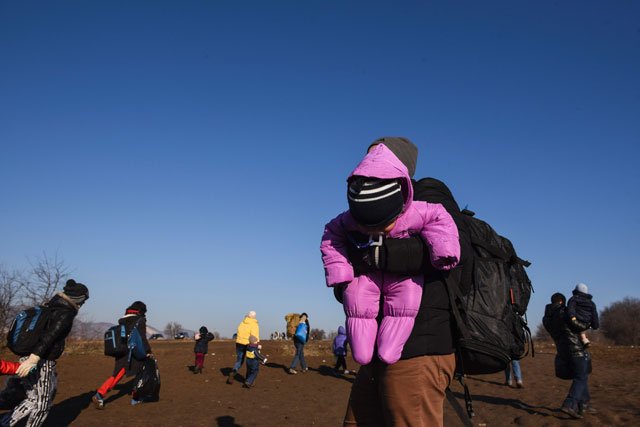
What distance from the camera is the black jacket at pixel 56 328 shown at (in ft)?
18.9

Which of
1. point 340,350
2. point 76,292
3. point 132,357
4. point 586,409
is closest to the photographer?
point 76,292

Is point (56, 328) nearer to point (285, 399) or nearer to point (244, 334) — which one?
point (285, 399)

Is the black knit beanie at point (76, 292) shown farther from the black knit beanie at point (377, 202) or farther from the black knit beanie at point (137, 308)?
the black knit beanie at point (377, 202)

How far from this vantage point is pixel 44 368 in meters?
A: 5.87

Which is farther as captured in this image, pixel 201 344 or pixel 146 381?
pixel 201 344

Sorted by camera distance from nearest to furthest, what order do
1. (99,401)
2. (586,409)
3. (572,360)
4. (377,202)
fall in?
(377,202) → (572,360) → (586,409) → (99,401)

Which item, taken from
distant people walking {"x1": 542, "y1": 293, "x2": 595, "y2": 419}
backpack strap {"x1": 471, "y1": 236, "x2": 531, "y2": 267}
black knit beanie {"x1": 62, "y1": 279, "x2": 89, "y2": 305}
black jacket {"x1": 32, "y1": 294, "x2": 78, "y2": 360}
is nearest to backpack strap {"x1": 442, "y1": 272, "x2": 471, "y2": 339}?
backpack strap {"x1": 471, "y1": 236, "x2": 531, "y2": 267}

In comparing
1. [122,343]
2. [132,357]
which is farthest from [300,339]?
[122,343]

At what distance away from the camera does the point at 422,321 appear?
251 cm

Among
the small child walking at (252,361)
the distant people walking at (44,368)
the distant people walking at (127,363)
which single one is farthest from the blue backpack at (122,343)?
the distant people walking at (44,368)

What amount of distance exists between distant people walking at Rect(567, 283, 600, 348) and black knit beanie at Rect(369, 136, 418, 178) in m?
7.77

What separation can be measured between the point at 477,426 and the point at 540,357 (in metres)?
15.1

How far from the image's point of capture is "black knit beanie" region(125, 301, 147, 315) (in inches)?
434

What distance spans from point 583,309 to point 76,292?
8.41m
